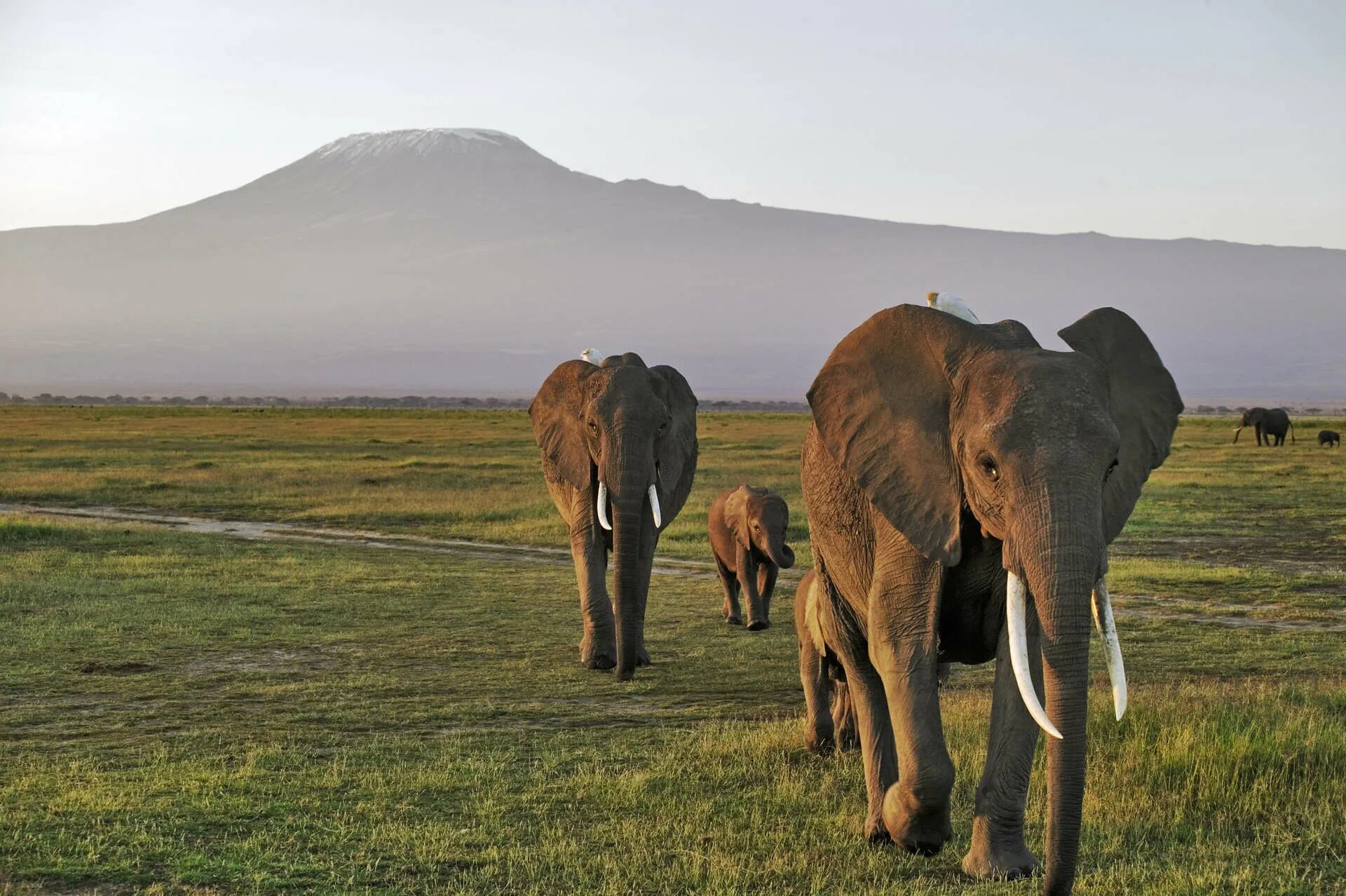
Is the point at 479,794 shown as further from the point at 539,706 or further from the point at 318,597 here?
the point at 318,597

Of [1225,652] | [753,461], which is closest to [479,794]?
[1225,652]

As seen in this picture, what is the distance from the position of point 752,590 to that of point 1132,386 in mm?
9690

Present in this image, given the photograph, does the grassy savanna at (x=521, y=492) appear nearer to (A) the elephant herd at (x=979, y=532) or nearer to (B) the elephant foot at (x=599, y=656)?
(B) the elephant foot at (x=599, y=656)

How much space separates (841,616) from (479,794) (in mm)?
2528

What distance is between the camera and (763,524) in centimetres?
1622

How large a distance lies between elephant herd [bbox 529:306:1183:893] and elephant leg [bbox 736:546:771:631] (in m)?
7.64

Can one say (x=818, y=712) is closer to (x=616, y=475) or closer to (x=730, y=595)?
(x=616, y=475)

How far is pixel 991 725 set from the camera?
646cm

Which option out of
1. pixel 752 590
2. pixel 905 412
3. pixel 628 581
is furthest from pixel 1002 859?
pixel 752 590

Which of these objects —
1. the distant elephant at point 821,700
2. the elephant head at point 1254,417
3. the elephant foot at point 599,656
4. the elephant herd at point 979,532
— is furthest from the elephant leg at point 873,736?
the elephant head at point 1254,417

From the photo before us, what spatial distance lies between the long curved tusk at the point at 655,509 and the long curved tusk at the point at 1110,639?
24.5 feet

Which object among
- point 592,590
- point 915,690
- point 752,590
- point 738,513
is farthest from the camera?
point 738,513

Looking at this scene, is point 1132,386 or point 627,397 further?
point 627,397

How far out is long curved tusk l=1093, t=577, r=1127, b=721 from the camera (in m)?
5.54
